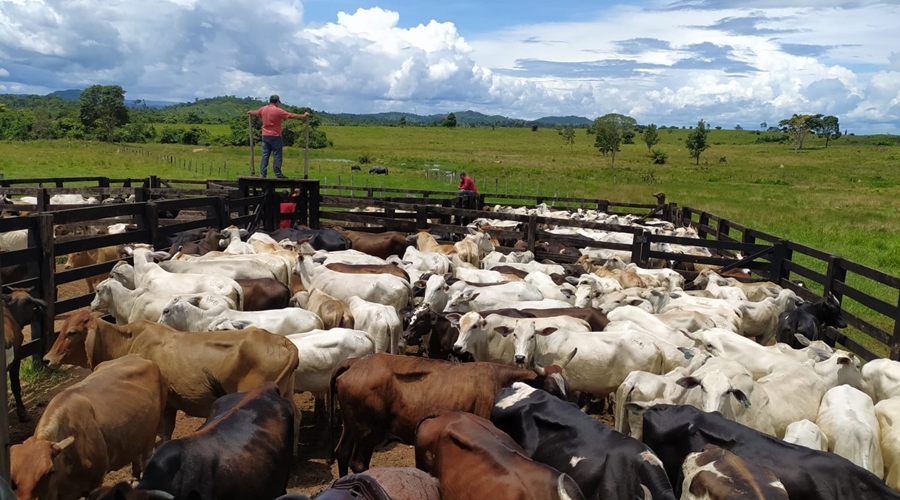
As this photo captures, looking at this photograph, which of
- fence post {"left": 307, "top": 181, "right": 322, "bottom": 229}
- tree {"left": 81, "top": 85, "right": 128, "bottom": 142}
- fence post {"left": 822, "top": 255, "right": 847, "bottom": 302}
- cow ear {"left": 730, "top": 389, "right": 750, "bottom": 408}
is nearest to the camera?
cow ear {"left": 730, "top": 389, "right": 750, "bottom": 408}

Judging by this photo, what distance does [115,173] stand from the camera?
133 ft

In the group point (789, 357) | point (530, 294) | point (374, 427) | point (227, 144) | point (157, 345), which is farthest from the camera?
point (227, 144)

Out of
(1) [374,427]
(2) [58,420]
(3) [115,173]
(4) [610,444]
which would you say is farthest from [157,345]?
(3) [115,173]

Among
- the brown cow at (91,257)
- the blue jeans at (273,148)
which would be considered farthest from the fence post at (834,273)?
the brown cow at (91,257)

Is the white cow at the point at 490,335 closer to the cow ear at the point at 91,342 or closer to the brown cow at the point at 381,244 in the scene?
the cow ear at the point at 91,342

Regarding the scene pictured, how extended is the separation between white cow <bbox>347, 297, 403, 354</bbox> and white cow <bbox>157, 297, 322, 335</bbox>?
0.69m

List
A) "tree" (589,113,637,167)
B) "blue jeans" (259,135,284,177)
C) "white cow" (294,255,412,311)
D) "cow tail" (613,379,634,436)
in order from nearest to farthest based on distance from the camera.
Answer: "cow tail" (613,379,634,436), "white cow" (294,255,412,311), "blue jeans" (259,135,284,177), "tree" (589,113,637,167)

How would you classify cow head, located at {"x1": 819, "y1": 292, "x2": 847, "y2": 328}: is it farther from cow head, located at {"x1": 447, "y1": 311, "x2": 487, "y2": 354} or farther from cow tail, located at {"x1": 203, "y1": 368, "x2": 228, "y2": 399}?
cow tail, located at {"x1": 203, "y1": 368, "x2": 228, "y2": 399}

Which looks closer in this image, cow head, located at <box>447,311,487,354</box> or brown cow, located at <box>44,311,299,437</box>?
brown cow, located at <box>44,311,299,437</box>

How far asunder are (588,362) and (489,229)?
9.26m

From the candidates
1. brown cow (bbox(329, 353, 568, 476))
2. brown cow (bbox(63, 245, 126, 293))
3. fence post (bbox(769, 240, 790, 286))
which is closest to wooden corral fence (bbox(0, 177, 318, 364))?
brown cow (bbox(63, 245, 126, 293))

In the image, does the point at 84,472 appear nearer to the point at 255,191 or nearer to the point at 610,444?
the point at 610,444

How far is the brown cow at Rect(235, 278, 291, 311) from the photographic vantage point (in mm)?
9664

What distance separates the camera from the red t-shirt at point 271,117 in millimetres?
15039
